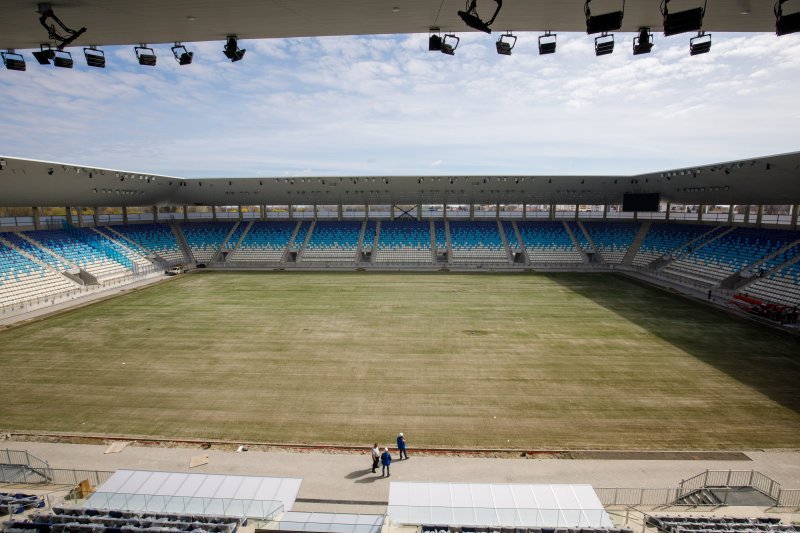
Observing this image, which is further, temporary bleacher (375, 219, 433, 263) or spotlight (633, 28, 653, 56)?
temporary bleacher (375, 219, 433, 263)

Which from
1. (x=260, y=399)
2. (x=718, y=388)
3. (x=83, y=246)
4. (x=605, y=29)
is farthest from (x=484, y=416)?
(x=83, y=246)

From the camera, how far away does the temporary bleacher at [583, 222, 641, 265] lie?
47.5 m

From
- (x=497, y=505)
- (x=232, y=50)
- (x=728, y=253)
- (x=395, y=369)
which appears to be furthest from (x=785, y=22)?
(x=728, y=253)

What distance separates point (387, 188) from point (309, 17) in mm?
35774

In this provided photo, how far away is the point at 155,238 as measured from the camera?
4838 centimetres

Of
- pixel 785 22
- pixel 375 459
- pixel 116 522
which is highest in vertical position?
pixel 785 22

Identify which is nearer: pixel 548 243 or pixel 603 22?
pixel 603 22

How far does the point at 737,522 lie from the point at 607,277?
35.8m

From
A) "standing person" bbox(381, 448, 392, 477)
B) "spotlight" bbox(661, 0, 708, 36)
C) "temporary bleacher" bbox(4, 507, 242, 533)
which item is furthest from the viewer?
"standing person" bbox(381, 448, 392, 477)

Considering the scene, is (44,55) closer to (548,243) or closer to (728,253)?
(548,243)

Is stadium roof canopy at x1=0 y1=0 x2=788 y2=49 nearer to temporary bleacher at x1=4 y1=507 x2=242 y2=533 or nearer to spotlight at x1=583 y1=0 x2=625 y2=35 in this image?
spotlight at x1=583 y1=0 x2=625 y2=35

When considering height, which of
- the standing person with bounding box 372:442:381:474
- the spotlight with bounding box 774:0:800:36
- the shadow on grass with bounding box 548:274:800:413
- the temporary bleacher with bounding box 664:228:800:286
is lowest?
the shadow on grass with bounding box 548:274:800:413

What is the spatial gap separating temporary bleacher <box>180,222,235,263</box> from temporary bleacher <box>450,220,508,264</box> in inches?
1207

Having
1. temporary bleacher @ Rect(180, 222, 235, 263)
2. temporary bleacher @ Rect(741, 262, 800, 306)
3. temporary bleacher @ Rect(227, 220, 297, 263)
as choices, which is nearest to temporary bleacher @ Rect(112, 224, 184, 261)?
temporary bleacher @ Rect(180, 222, 235, 263)
